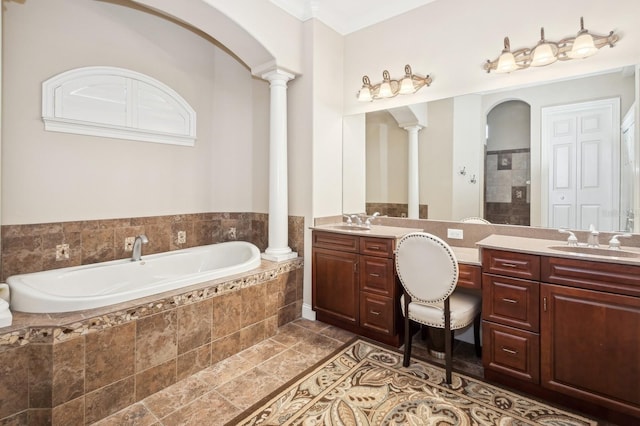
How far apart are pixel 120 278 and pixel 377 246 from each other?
7.37 ft

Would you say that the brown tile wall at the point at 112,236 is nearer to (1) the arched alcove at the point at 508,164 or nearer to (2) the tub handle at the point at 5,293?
(2) the tub handle at the point at 5,293

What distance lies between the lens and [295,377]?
2.25 meters

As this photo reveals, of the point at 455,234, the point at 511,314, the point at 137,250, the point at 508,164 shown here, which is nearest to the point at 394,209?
the point at 455,234

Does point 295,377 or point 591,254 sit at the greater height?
point 591,254

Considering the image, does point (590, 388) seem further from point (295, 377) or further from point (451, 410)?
point (295, 377)

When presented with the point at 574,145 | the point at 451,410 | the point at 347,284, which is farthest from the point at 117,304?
the point at 574,145

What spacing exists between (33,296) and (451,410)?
2.52 m

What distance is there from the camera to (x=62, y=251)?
2646 mm

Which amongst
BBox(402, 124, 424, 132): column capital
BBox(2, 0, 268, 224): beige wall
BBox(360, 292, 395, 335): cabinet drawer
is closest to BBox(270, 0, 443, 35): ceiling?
BBox(2, 0, 268, 224): beige wall

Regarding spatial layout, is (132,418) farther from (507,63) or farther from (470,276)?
(507,63)

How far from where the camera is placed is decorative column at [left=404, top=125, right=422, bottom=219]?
314 centimetres

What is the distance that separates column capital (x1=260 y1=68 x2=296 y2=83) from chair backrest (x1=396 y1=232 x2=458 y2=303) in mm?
2014

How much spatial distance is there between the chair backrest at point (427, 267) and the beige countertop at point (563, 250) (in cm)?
31

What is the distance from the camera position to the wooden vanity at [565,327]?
1.72m
